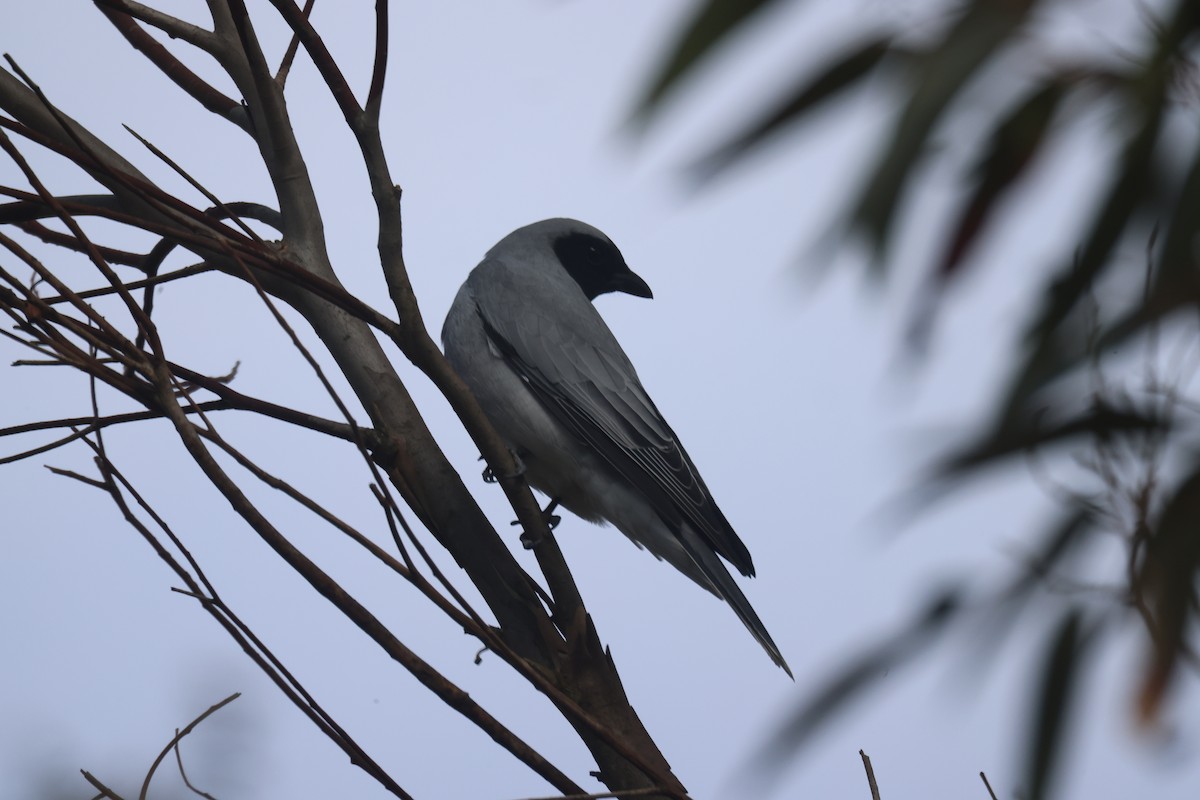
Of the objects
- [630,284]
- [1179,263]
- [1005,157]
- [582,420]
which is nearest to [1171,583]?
[1179,263]

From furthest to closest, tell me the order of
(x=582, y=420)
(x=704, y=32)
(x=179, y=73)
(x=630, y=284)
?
(x=630, y=284), (x=582, y=420), (x=179, y=73), (x=704, y=32)

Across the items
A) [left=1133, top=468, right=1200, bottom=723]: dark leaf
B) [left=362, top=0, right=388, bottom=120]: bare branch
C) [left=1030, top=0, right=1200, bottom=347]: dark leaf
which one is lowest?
[left=1133, top=468, right=1200, bottom=723]: dark leaf

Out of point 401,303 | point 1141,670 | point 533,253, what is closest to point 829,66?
point 1141,670

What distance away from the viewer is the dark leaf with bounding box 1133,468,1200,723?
3.52 feet

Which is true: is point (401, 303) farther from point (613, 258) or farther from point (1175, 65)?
point (613, 258)

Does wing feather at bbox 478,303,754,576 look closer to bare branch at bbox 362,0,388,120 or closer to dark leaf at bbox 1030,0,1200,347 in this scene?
bare branch at bbox 362,0,388,120

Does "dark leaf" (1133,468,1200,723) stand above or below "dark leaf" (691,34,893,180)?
below

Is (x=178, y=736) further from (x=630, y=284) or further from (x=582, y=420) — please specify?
(x=630, y=284)

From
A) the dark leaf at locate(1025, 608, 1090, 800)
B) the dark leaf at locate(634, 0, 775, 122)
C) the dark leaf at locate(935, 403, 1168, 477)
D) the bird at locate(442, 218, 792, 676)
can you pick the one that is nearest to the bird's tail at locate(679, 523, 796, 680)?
the bird at locate(442, 218, 792, 676)

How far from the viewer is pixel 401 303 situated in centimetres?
260

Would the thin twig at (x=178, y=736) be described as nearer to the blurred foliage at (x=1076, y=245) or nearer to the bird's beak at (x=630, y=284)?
the blurred foliage at (x=1076, y=245)

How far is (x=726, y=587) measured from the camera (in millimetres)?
3846

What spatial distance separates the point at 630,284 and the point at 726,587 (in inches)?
95.7

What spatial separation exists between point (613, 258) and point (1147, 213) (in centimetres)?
476
